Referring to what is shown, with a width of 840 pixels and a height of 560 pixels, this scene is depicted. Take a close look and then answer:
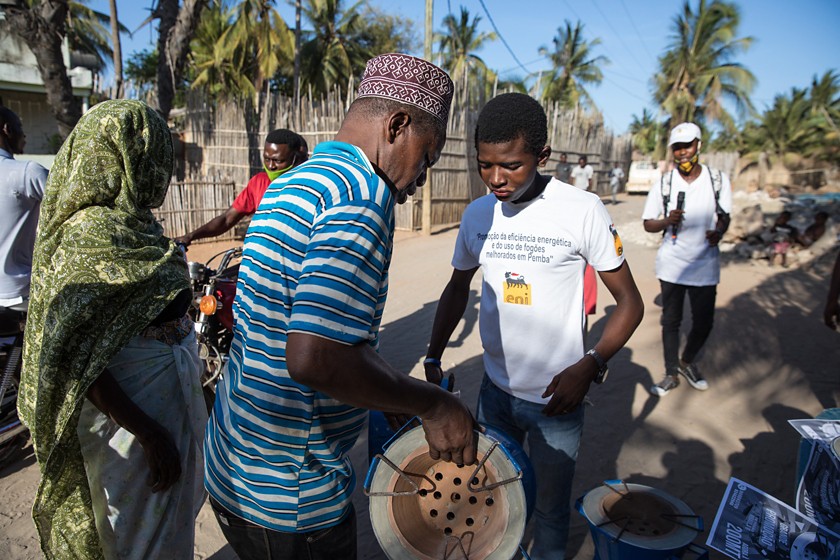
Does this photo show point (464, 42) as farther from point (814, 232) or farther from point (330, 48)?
point (814, 232)

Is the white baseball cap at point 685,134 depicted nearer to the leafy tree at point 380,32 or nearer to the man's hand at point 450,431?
the man's hand at point 450,431

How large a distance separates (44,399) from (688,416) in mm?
4310

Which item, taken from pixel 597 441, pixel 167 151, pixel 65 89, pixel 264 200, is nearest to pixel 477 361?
pixel 597 441

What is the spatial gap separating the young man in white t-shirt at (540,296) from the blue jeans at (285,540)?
2.49 ft

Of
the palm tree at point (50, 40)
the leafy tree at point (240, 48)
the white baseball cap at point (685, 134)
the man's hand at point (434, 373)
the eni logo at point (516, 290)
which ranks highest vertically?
the leafy tree at point (240, 48)

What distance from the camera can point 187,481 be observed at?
217 cm

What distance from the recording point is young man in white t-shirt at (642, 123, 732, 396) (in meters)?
4.06

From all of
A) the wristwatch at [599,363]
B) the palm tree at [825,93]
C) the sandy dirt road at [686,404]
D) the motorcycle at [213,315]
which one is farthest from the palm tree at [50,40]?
the palm tree at [825,93]

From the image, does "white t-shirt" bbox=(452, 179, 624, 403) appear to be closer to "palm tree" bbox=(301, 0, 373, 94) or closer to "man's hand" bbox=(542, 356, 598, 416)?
"man's hand" bbox=(542, 356, 598, 416)

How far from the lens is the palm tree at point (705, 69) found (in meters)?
27.3

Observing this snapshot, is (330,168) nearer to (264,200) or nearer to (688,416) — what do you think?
(264,200)

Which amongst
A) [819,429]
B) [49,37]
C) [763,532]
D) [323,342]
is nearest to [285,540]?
[323,342]

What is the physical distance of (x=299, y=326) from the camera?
3.26 ft

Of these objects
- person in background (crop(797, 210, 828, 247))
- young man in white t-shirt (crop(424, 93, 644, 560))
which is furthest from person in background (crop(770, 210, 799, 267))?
young man in white t-shirt (crop(424, 93, 644, 560))
